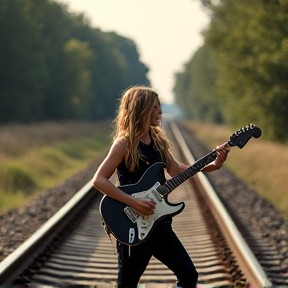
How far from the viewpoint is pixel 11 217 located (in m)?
8.92

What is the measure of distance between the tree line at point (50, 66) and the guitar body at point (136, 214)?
28.3 ft

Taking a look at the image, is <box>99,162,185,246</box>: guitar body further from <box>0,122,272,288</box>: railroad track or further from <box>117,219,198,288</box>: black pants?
<box>0,122,272,288</box>: railroad track

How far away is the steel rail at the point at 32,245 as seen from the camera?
16.7 ft

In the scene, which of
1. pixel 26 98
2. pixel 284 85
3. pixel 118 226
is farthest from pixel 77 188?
pixel 26 98

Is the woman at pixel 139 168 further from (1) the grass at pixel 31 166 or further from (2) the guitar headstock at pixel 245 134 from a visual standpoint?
(1) the grass at pixel 31 166

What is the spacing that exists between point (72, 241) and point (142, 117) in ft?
12.9

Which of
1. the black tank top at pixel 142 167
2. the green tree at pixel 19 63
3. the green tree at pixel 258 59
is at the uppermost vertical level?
the green tree at pixel 19 63

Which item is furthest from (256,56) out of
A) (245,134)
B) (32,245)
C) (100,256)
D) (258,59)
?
(245,134)

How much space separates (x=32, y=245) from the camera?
5.98m

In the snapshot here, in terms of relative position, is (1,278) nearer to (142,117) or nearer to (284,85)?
(142,117)

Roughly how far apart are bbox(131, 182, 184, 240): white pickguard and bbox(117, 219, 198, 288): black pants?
0.08 metres

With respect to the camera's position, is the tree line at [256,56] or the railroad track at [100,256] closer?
the railroad track at [100,256]

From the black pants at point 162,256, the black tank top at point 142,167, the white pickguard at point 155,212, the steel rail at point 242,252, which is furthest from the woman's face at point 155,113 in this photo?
the steel rail at point 242,252

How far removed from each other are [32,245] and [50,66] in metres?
40.3
